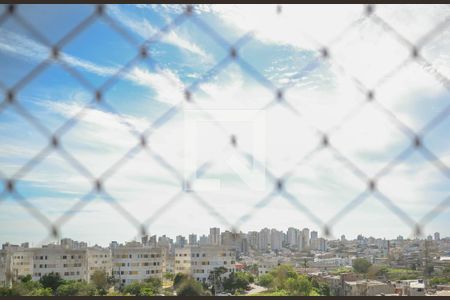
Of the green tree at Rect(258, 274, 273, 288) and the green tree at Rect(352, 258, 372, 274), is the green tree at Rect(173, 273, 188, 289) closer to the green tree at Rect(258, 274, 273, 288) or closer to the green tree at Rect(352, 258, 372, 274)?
the green tree at Rect(352, 258, 372, 274)

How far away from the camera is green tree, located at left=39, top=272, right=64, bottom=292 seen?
4.41 meters

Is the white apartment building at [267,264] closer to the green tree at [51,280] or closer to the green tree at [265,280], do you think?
the green tree at [265,280]

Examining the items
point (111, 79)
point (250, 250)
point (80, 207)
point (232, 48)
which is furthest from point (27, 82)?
point (250, 250)

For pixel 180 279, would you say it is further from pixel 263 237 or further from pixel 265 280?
pixel 265 280

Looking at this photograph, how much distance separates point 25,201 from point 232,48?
2.21 feet

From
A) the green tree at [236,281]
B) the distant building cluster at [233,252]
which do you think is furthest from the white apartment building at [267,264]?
the green tree at [236,281]

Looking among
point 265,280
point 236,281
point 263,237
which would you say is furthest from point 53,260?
point 236,281

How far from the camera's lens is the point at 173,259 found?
3146 millimetres

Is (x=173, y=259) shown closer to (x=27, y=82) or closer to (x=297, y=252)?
(x=297, y=252)

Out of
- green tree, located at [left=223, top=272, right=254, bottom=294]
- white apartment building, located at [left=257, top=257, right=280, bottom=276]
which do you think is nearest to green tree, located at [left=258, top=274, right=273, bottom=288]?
white apartment building, located at [left=257, top=257, right=280, bottom=276]

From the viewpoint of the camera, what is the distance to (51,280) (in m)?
4.86

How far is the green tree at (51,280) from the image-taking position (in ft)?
14.5

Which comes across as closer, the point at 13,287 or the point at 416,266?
the point at 13,287

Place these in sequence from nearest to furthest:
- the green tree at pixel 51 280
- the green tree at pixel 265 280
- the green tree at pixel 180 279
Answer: the green tree at pixel 180 279, the green tree at pixel 265 280, the green tree at pixel 51 280
